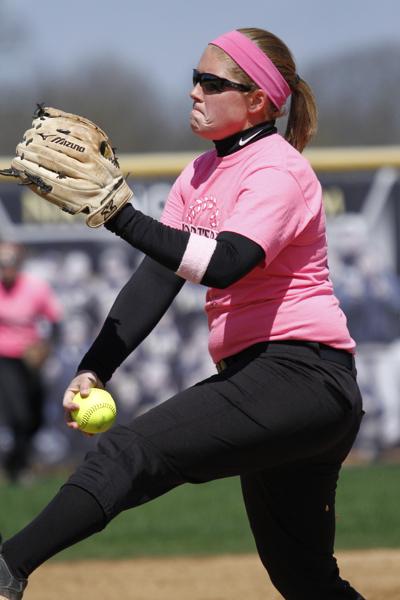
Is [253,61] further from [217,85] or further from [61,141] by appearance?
[61,141]

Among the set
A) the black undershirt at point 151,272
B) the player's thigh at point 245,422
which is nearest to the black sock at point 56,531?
the player's thigh at point 245,422

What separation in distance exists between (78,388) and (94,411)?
0.09m

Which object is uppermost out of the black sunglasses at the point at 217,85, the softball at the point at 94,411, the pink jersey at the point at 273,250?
the black sunglasses at the point at 217,85

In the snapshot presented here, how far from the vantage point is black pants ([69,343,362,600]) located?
3.11m

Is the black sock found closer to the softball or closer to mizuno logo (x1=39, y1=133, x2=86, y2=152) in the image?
the softball

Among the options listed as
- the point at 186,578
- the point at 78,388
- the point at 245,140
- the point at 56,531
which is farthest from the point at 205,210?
the point at 186,578

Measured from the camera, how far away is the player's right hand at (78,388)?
3.43 m

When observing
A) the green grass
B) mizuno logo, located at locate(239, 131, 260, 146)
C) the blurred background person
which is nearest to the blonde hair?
mizuno logo, located at locate(239, 131, 260, 146)

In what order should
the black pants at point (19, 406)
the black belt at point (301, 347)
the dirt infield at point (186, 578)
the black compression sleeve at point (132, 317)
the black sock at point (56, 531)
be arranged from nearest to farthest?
the black sock at point (56, 531) < the black belt at point (301, 347) < the black compression sleeve at point (132, 317) < the dirt infield at point (186, 578) < the black pants at point (19, 406)

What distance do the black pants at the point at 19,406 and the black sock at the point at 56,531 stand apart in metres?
6.82

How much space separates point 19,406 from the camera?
9.80m

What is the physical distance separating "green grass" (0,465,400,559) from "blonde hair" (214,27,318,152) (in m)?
3.96

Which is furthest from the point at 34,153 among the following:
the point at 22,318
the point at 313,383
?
the point at 22,318

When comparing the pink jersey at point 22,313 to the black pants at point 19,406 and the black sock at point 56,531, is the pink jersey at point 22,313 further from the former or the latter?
the black sock at point 56,531
